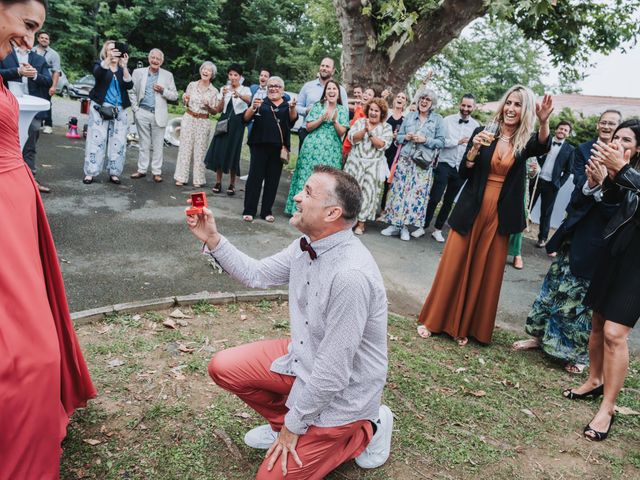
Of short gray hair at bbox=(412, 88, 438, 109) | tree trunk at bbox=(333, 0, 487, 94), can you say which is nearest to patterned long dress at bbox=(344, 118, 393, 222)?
short gray hair at bbox=(412, 88, 438, 109)

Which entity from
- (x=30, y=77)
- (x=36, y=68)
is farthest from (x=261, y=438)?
(x=36, y=68)

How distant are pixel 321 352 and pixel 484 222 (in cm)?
282

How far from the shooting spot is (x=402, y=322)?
5121mm

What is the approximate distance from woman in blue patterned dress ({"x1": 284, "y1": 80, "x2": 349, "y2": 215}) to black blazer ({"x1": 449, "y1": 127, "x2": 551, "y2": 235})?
3.36m

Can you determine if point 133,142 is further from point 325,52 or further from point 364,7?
point 325,52

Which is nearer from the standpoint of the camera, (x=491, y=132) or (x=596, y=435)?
(x=596, y=435)

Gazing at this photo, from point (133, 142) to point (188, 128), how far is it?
14.6ft

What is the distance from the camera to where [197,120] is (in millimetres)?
9000

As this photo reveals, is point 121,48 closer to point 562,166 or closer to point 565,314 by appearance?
point 565,314

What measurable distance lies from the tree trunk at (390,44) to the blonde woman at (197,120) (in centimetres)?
375

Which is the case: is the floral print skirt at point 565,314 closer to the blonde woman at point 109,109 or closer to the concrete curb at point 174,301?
the concrete curb at point 174,301

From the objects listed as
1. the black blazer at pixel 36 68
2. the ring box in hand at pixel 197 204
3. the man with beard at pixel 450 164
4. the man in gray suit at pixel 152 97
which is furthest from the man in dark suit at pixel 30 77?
the man with beard at pixel 450 164

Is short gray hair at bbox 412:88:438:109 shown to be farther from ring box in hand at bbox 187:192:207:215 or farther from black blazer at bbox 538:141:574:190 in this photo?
ring box in hand at bbox 187:192:207:215

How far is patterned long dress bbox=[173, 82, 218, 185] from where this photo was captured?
8.84 m
